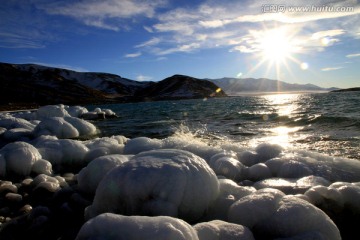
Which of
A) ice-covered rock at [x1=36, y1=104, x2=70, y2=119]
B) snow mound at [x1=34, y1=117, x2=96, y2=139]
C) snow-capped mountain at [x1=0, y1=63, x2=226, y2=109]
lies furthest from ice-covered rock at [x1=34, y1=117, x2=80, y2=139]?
snow-capped mountain at [x1=0, y1=63, x2=226, y2=109]

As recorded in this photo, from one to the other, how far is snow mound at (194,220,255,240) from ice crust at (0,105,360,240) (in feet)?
0.03

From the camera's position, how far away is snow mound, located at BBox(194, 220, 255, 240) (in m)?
3.17

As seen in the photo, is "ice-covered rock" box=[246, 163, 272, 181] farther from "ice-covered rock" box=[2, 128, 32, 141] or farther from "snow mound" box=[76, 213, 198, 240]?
"ice-covered rock" box=[2, 128, 32, 141]

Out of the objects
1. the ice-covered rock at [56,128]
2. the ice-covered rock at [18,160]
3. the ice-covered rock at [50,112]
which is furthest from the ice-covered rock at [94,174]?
the ice-covered rock at [50,112]

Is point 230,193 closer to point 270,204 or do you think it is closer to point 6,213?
point 270,204

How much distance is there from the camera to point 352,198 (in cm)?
446

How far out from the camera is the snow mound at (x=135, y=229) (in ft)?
8.79

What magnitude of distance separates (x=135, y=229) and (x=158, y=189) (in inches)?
46.5

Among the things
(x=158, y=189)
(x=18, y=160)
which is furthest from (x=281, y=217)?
(x=18, y=160)

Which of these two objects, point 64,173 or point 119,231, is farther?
point 64,173

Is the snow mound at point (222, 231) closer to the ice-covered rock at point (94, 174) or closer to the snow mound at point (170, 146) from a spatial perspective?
the ice-covered rock at point (94, 174)

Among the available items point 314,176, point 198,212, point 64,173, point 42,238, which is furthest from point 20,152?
point 314,176

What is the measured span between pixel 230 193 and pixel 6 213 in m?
3.48

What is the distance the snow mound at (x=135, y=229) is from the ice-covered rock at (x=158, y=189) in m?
1.00
